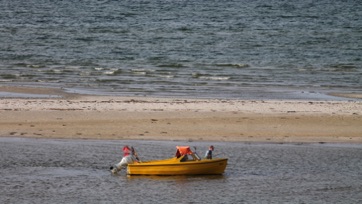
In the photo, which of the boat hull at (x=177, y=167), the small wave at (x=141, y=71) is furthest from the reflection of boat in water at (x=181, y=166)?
the small wave at (x=141, y=71)

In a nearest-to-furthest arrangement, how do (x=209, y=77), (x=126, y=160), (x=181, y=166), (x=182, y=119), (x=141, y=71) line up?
1. (x=181, y=166)
2. (x=126, y=160)
3. (x=182, y=119)
4. (x=209, y=77)
5. (x=141, y=71)

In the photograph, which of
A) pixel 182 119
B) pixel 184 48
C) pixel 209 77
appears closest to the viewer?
pixel 182 119

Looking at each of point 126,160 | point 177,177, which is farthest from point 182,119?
point 177,177

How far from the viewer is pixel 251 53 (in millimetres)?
52562

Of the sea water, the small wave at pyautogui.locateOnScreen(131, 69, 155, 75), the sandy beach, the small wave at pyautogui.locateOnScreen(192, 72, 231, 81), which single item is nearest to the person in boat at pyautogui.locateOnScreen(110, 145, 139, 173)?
the sandy beach

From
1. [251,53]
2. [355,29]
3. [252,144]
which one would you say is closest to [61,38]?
[251,53]

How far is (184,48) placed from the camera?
182ft

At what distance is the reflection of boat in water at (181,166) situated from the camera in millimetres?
21047

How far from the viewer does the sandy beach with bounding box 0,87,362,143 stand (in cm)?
2547

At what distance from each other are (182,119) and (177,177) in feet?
20.6

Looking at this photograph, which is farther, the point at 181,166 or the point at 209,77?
the point at 209,77

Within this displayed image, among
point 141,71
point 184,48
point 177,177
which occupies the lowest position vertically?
point 177,177

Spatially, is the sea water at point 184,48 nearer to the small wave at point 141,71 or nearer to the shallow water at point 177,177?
the small wave at point 141,71

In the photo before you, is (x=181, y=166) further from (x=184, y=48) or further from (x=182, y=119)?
A: (x=184, y=48)
